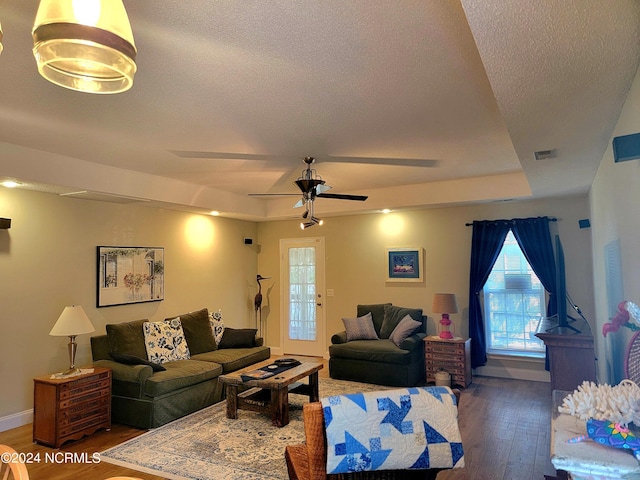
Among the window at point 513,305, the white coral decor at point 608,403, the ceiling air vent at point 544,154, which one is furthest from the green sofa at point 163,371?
the ceiling air vent at point 544,154

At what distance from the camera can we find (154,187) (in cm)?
519

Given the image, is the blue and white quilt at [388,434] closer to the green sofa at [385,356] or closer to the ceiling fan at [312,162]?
the ceiling fan at [312,162]

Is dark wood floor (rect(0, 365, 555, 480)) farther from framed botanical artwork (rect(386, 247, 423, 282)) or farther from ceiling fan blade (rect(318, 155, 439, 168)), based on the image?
ceiling fan blade (rect(318, 155, 439, 168))

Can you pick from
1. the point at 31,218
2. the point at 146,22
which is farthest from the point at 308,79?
the point at 31,218

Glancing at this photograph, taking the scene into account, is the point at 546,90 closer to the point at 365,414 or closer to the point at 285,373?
the point at 365,414

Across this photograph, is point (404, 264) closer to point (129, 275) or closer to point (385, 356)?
point (385, 356)

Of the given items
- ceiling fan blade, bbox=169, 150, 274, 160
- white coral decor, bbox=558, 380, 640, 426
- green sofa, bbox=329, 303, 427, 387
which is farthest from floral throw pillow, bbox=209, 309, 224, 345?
white coral decor, bbox=558, 380, 640, 426

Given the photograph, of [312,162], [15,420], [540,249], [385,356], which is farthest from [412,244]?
[15,420]

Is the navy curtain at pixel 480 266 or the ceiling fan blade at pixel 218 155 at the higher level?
the ceiling fan blade at pixel 218 155

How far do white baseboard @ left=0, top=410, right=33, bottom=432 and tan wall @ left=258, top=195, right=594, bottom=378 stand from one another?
4.00 metres

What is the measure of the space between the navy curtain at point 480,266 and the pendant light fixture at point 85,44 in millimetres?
5274

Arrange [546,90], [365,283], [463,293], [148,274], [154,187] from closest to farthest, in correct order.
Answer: [546,90], [154,187], [148,274], [463,293], [365,283]

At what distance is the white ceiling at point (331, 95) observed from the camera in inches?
72.4

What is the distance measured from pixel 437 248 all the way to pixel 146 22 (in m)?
5.16
